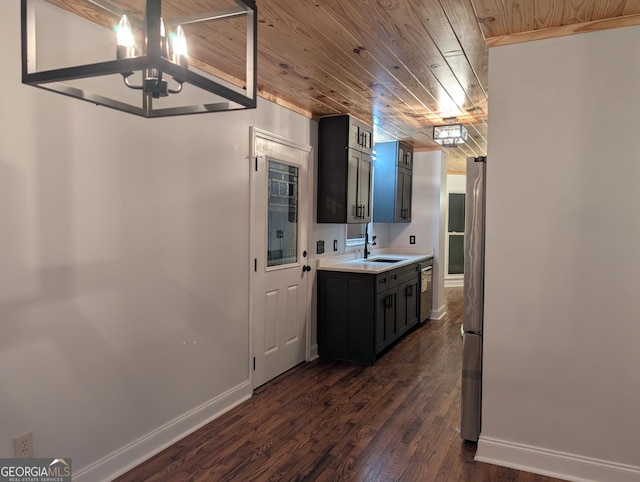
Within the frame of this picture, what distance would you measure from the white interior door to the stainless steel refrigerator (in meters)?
1.60

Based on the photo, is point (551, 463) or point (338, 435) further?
point (338, 435)

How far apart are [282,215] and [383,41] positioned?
70.8 inches

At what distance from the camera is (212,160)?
3062mm

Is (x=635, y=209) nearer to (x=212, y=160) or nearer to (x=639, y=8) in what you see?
(x=639, y=8)

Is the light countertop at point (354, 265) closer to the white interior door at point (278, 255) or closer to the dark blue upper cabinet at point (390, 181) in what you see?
the white interior door at point (278, 255)

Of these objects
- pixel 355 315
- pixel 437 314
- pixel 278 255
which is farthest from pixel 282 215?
pixel 437 314

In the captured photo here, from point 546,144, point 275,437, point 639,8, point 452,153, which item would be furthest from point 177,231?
point 452,153

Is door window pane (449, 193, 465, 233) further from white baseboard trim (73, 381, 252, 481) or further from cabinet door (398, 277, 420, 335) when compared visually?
white baseboard trim (73, 381, 252, 481)

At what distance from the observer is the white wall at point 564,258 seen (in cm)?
231

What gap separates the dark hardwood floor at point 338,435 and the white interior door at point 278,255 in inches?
9.7

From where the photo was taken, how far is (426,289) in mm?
5934

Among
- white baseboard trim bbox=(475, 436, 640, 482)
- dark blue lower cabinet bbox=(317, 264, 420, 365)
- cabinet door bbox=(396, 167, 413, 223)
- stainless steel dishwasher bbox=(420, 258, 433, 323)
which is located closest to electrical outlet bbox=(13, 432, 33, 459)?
white baseboard trim bbox=(475, 436, 640, 482)

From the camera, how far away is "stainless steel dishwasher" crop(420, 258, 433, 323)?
18.9ft

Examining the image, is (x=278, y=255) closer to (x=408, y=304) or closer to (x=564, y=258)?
(x=408, y=304)
